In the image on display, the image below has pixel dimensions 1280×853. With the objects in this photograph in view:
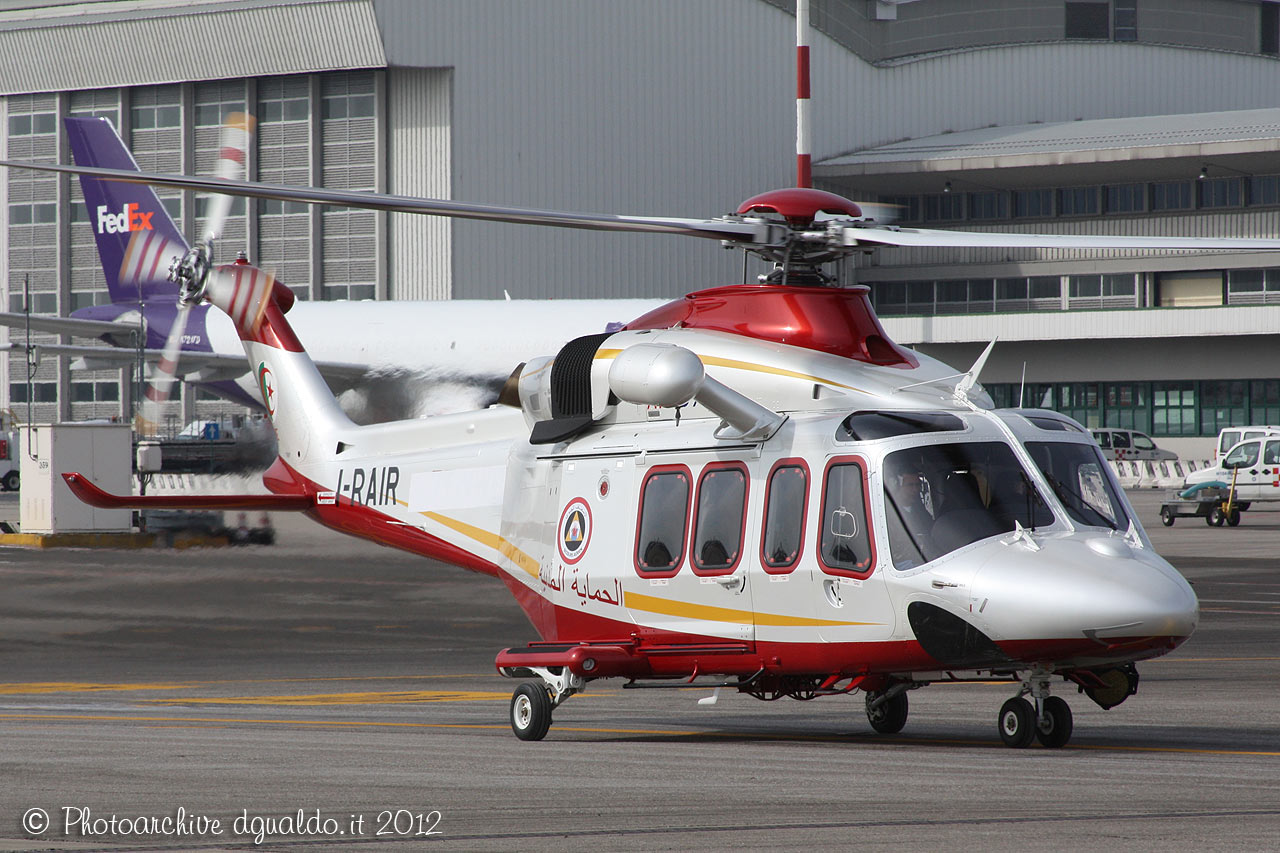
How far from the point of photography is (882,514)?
400 inches

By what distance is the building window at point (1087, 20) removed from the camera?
7825cm

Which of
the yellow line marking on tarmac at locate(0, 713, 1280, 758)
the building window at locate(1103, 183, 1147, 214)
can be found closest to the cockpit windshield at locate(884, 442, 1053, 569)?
the yellow line marking on tarmac at locate(0, 713, 1280, 758)

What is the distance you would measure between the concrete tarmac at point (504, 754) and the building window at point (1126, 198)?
47.3 meters

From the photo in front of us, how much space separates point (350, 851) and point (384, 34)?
166 ft

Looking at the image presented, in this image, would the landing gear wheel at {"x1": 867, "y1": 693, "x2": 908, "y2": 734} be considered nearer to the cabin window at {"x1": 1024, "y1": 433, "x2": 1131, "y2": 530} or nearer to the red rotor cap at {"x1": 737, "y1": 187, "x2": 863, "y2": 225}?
the cabin window at {"x1": 1024, "y1": 433, "x2": 1131, "y2": 530}

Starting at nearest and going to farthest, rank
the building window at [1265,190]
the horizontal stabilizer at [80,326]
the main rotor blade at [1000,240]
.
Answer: the main rotor blade at [1000,240], the horizontal stabilizer at [80,326], the building window at [1265,190]

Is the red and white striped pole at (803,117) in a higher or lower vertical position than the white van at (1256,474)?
higher

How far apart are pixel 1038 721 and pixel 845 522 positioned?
5.85 feet

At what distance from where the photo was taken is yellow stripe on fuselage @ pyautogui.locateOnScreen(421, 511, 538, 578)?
41.4ft

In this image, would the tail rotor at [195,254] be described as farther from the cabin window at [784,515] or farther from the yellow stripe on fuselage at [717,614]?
the cabin window at [784,515]

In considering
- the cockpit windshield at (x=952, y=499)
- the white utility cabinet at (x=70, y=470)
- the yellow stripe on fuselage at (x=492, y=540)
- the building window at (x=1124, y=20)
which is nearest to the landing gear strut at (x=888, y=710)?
the cockpit windshield at (x=952, y=499)

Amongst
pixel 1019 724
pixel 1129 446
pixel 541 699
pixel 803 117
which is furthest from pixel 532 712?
pixel 1129 446

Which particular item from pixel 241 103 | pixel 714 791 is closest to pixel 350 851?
pixel 714 791

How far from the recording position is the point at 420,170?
56.3m
